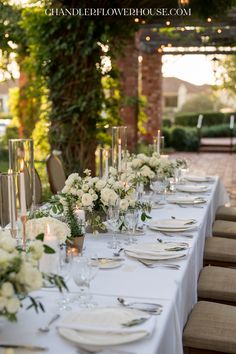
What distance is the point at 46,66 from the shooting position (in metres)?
6.36

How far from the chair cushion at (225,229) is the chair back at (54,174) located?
53.3 inches

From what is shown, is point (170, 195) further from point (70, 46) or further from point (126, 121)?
point (126, 121)

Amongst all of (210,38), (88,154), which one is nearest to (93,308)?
(88,154)

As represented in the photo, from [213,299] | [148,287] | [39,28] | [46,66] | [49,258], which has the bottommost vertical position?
[213,299]

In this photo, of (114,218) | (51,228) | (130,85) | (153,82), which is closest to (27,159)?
(114,218)

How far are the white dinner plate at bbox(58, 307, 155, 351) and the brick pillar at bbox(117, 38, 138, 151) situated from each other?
258 inches

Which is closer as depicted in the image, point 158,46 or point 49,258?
point 49,258

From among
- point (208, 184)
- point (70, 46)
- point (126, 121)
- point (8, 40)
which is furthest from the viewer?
point (126, 121)

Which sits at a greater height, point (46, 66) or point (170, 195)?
point (46, 66)

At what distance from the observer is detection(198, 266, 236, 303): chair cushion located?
2721 millimetres

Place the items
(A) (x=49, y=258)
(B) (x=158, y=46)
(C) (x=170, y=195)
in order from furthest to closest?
(B) (x=158, y=46) < (C) (x=170, y=195) < (A) (x=49, y=258)

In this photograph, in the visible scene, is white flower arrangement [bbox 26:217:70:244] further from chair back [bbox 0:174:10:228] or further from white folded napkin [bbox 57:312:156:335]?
white folded napkin [bbox 57:312:156:335]

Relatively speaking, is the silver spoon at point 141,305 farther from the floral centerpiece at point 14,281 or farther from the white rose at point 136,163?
the white rose at point 136,163

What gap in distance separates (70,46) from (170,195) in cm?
283
